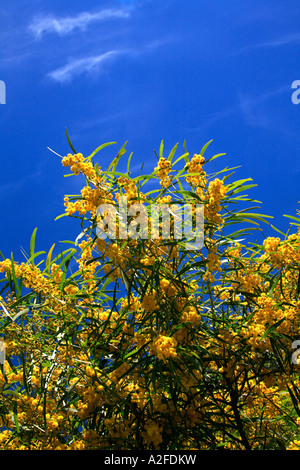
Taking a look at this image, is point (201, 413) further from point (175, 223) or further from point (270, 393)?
point (175, 223)

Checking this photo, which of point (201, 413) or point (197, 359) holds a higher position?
point (197, 359)

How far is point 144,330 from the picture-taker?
222cm

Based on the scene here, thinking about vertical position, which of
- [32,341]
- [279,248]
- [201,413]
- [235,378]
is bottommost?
[201,413]

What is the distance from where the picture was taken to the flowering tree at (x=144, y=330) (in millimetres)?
2086

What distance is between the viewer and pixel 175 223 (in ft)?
7.59

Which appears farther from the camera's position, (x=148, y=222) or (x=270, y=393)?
(x=270, y=393)

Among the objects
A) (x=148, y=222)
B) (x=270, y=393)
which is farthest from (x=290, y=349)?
(x=148, y=222)

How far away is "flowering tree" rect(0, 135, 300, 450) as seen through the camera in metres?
2.09

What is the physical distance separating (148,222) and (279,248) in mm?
673

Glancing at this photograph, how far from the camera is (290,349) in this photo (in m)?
2.15
